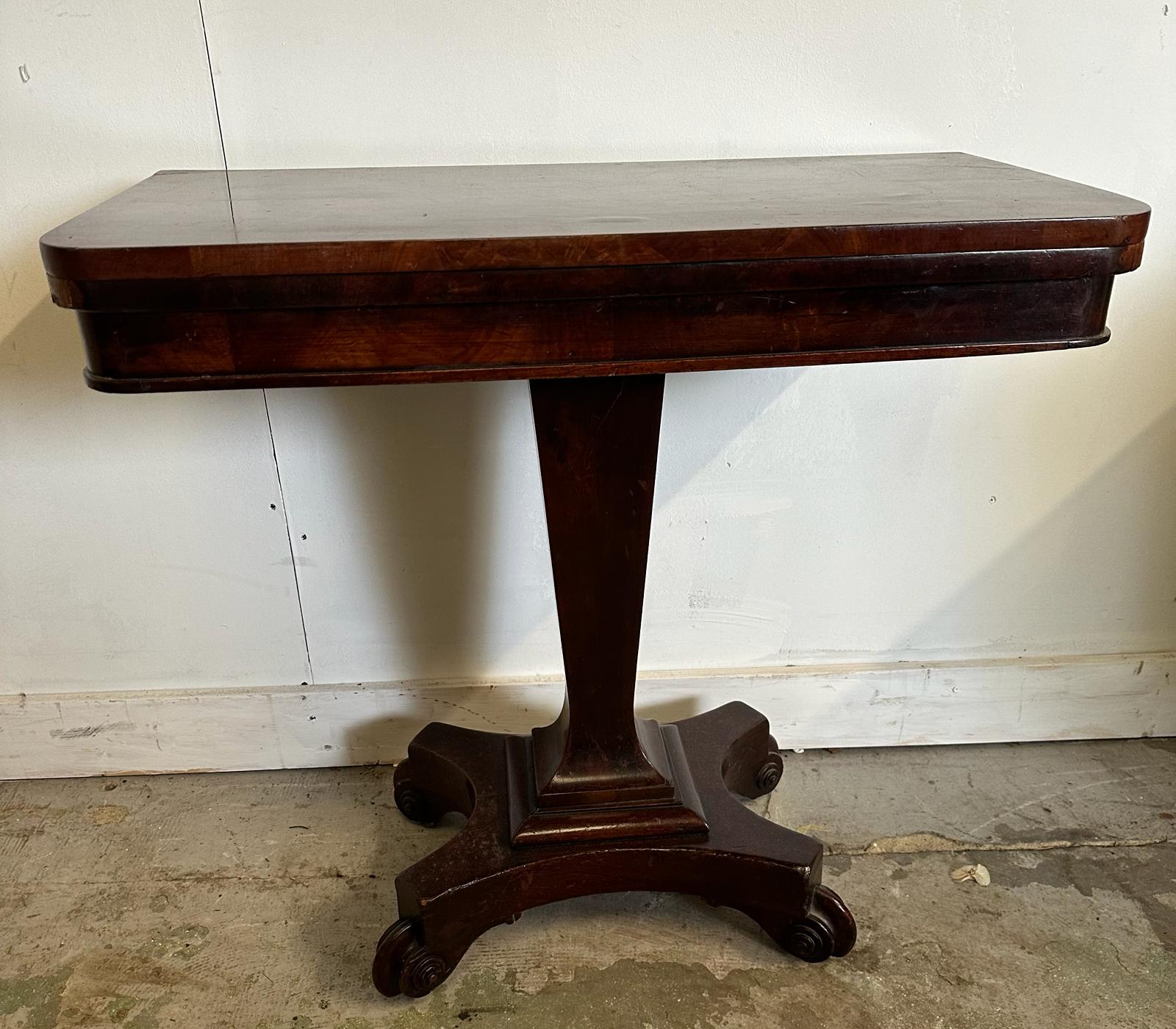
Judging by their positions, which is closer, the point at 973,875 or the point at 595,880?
the point at 595,880

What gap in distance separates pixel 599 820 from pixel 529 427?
596mm

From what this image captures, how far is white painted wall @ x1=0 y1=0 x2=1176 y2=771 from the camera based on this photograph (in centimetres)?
143

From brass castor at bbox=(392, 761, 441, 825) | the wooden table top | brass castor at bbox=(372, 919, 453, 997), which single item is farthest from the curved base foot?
the wooden table top

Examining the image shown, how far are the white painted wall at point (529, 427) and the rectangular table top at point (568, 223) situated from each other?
269 mm

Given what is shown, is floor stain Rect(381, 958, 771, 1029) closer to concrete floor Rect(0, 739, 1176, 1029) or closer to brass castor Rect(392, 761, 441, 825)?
concrete floor Rect(0, 739, 1176, 1029)

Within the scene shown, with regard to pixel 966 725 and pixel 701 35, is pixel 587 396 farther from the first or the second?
pixel 966 725

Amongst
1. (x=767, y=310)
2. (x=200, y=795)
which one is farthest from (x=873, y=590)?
(x=200, y=795)

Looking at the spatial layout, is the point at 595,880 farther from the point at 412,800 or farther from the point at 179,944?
the point at 179,944

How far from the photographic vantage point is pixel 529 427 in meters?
1.63

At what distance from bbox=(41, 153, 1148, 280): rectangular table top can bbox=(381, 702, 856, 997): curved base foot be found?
0.82 m

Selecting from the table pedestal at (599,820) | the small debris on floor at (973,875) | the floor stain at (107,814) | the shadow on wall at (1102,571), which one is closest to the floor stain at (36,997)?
the floor stain at (107,814)

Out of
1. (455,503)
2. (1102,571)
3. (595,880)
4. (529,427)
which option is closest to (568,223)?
(529,427)

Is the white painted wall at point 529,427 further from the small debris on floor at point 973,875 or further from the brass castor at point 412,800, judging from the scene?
the small debris on floor at point 973,875

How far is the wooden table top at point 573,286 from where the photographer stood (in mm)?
913
